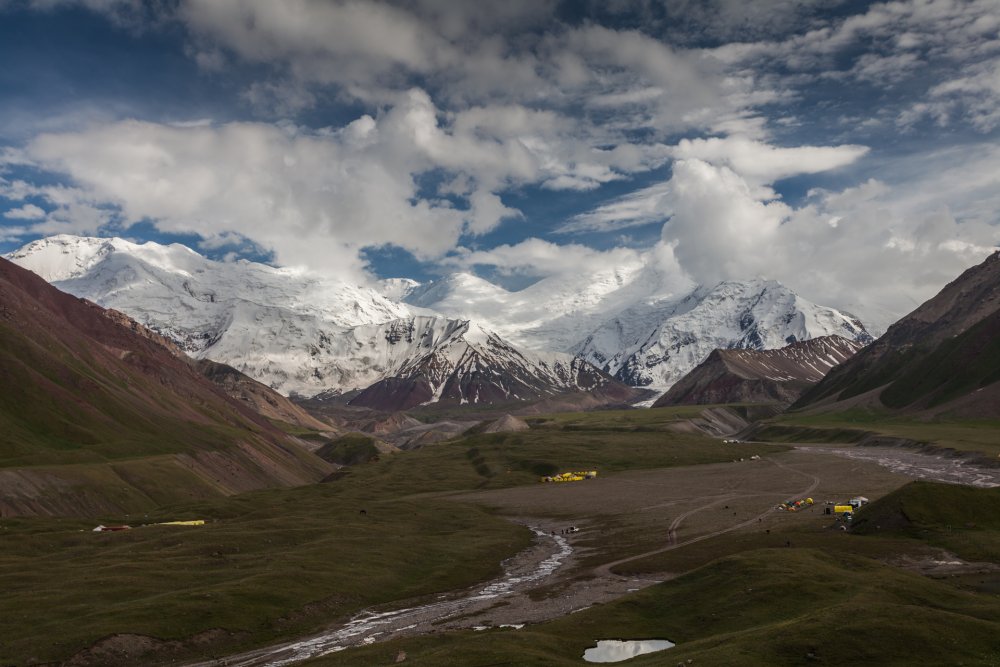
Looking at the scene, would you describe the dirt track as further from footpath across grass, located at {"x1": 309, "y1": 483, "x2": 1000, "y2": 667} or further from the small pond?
the small pond

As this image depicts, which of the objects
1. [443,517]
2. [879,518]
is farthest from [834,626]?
[443,517]

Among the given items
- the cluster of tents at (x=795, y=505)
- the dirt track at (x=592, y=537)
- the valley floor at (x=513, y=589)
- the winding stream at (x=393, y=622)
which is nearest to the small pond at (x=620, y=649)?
the valley floor at (x=513, y=589)

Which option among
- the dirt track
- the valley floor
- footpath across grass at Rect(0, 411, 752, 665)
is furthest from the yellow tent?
the dirt track

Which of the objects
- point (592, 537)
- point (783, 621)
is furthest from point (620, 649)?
point (592, 537)

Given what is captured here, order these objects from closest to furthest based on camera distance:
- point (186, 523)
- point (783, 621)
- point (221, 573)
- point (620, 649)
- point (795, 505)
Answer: point (783, 621) < point (620, 649) < point (221, 573) < point (186, 523) < point (795, 505)

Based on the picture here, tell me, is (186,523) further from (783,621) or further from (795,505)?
(783,621)

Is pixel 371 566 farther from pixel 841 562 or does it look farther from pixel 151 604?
pixel 841 562

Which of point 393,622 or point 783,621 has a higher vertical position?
point 783,621
